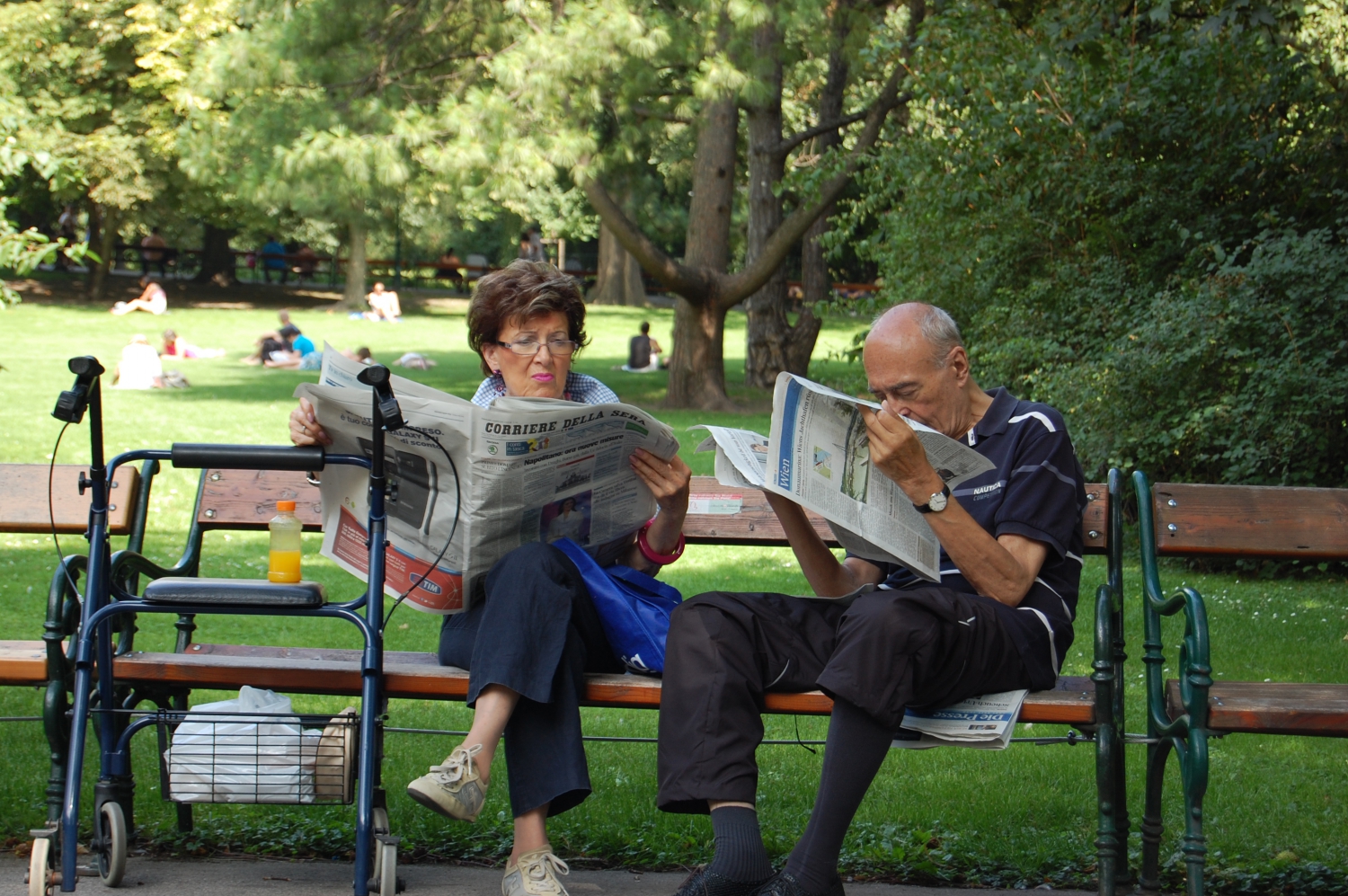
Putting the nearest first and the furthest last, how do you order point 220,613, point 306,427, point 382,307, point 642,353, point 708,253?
point 220,613 < point 306,427 < point 708,253 < point 642,353 < point 382,307

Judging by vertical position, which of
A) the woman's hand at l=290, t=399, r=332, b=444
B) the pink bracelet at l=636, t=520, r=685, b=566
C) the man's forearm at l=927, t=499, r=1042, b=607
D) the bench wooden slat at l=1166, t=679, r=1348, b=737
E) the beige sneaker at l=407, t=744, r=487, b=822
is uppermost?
the woman's hand at l=290, t=399, r=332, b=444

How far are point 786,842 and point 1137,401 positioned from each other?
17.9 ft

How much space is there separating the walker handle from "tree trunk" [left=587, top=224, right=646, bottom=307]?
33479 millimetres

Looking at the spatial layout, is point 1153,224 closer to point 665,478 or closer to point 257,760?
point 665,478

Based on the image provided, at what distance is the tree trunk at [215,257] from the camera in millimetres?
39344

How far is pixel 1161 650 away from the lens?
3395mm

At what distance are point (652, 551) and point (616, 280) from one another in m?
33.6

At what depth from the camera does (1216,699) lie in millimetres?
3184

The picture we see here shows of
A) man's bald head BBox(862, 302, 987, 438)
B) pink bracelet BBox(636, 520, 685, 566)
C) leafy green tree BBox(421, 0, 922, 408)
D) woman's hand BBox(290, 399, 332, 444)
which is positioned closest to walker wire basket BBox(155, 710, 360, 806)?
woman's hand BBox(290, 399, 332, 444)

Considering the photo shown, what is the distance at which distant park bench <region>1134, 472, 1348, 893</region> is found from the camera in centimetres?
309

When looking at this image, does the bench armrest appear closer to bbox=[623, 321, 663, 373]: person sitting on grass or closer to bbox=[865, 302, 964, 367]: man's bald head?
bbox=[865, 302, 964, 367]: man's bald head

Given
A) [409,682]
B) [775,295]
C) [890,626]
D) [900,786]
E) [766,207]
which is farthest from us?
[775,295]

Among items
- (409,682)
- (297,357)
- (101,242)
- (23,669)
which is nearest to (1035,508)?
(409,682)

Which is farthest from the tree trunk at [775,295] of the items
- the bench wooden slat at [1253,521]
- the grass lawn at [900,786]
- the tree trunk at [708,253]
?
the bench wooden slat at [1253,521]
